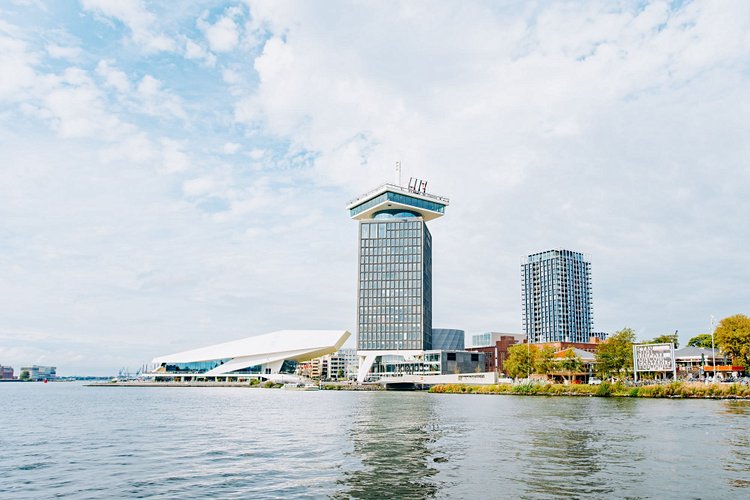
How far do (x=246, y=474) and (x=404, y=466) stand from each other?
23.0 ft

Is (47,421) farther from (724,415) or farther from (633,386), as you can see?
(633,386)

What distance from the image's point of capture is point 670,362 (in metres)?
106

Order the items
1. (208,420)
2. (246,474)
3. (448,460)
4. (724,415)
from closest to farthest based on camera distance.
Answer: (246,474)
(448,460)
(724,415)
(208,420)

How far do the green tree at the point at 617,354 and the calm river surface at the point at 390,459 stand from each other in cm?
6799

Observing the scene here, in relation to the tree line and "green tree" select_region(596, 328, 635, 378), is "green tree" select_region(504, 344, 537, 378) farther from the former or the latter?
"green tree" select_region(596, 328, 635, 378)

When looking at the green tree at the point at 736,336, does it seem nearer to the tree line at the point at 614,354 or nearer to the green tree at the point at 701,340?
the tree line at the point at 614,354

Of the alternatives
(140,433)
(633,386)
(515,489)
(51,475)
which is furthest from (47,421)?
(633,386)

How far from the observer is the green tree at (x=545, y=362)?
141m

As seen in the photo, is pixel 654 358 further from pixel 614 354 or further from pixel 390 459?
pixel 390 459

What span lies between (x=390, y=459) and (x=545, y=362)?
4669 inches

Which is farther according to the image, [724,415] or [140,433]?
[724,415]

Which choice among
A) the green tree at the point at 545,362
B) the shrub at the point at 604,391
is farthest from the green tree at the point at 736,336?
the green tree at the point at 545,362

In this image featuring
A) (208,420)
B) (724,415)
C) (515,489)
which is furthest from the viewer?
(208,420)

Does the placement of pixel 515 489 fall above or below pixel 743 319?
below
